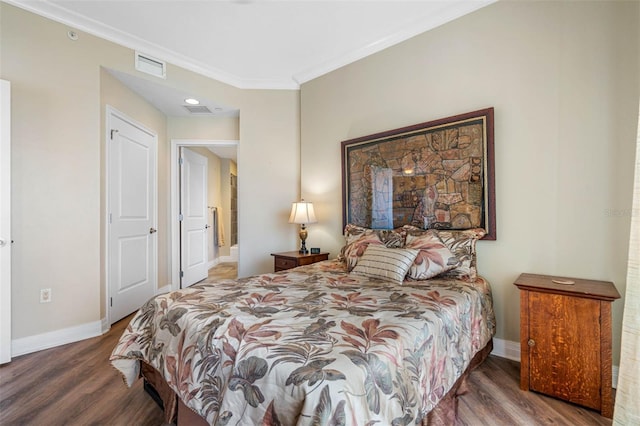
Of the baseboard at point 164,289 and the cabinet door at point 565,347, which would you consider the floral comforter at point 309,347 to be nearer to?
the cabinet door at point 565,347

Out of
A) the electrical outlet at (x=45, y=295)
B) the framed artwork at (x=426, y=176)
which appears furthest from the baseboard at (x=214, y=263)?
the framed artwork at (x=426, y=176)

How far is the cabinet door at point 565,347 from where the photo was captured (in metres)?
1.56

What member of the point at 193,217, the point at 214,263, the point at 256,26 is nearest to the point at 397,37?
the point at 256,26

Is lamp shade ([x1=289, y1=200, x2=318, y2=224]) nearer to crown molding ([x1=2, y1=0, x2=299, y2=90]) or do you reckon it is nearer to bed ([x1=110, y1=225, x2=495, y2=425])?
bed ([x1=110, y1=225, x2=495, y2=425])

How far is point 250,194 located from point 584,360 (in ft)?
11.0

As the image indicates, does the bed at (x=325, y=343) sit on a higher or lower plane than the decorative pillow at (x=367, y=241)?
lower

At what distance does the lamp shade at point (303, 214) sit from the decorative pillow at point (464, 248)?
141 cm

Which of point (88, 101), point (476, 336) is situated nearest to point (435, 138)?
point (476, 336)

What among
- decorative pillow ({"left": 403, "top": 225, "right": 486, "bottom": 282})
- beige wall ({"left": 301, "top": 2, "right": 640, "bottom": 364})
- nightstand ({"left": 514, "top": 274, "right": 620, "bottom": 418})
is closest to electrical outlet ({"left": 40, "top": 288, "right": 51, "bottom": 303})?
decorative pillow ({"left": 403, "top": 225, "right": 486, "bottom": 282})

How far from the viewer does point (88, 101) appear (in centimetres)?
263

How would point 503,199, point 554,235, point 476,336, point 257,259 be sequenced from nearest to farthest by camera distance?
point 476,336 → point 554,235 → point 503,199 → point 257,259

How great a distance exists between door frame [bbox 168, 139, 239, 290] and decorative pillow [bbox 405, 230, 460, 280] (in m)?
3.06

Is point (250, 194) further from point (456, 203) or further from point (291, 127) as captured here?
point (456, 203)

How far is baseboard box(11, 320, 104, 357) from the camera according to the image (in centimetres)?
226
